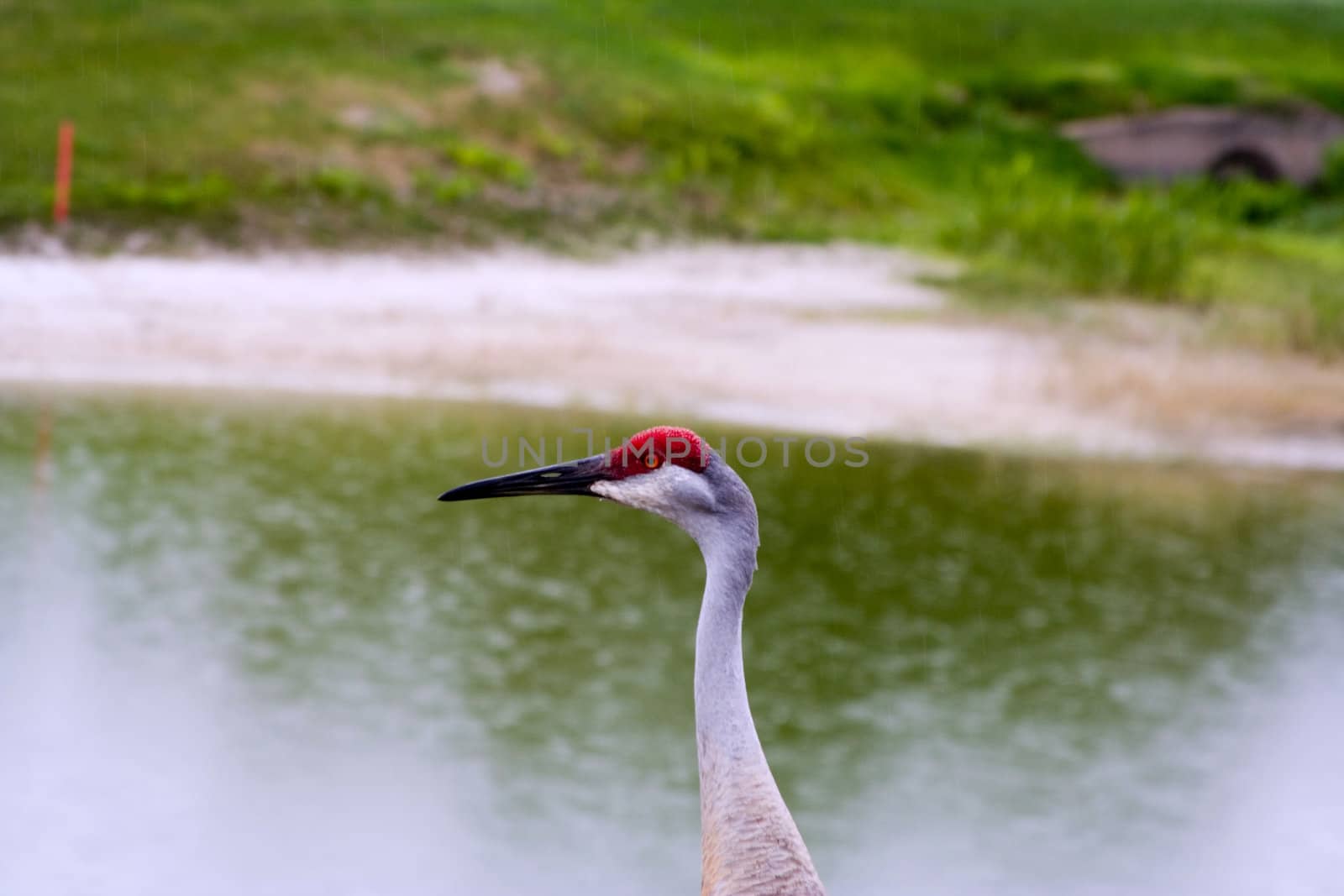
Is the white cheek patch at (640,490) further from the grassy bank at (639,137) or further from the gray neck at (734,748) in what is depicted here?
the grassy bank at (639,137)

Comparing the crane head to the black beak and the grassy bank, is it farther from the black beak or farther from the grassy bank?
the grassy bank

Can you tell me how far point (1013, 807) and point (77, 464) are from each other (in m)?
6.64

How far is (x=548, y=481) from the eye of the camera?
168 inches

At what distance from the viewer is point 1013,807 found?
7887 mm

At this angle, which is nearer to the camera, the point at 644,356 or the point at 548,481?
the point at 548,481

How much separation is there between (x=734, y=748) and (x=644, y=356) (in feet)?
37.3

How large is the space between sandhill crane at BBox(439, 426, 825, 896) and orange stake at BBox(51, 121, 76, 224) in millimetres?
14217

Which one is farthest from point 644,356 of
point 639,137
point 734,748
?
point 734,748

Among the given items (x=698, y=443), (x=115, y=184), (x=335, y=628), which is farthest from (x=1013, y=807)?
(x=115, y=184)

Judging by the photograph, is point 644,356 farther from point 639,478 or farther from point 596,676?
point 639,478

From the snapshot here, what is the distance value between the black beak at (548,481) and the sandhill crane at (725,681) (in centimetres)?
4

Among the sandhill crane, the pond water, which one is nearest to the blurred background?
the pond water

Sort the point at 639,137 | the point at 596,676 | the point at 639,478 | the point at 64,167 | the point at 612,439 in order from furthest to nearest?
the point at 639,137
the point at 64,167
the point at 612,439
the point at 596,676
the point at 639,478

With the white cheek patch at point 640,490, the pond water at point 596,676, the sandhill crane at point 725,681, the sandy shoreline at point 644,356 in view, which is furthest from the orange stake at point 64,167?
the sandhill crane at point 725,681
